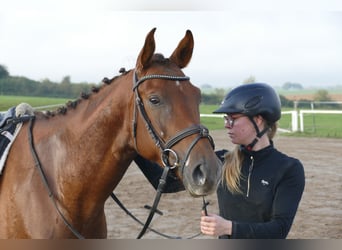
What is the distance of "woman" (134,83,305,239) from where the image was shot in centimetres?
209

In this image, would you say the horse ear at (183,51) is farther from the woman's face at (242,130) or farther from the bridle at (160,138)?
the woman's face at (242,130)

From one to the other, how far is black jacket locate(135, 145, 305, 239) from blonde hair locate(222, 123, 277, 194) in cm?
3

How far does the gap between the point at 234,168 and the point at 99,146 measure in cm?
79

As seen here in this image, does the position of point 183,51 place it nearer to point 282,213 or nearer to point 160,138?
point 160,138

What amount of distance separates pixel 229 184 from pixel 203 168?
27cm

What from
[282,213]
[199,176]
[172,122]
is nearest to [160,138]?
[172,122]

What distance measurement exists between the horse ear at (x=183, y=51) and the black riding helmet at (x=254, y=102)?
35cm

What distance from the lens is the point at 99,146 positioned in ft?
8.14

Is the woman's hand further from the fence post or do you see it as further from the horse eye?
the fence post

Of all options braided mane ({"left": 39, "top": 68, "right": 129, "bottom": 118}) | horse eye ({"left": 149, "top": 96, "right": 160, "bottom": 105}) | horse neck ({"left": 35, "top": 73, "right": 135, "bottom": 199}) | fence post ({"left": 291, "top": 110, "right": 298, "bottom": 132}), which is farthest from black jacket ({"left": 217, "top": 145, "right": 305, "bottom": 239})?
fence post ({"left": 291, "top": 110, "right": 298, "bottom": 132})

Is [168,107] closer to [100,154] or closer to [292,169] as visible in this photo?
[100,154]

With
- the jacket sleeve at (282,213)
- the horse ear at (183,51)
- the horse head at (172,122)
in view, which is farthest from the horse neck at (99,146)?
the jacket sleeve at (282,213)

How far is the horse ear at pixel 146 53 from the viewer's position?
2.31 meters

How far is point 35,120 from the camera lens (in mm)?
2855
